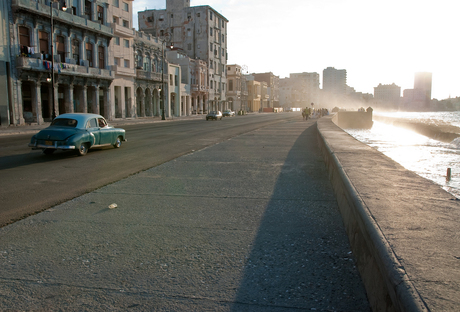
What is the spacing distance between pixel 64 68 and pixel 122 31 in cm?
1258

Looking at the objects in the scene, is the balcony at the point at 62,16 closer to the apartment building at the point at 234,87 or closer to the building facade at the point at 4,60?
the building facade at the point at 4,60

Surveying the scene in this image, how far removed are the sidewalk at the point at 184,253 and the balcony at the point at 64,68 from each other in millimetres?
28281

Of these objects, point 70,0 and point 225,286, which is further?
point 70,0

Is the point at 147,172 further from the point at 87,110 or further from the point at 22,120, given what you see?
the point at 87,110

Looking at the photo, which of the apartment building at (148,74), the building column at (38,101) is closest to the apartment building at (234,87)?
the apartment building at (148,74)

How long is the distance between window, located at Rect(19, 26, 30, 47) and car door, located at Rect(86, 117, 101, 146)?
2338cm

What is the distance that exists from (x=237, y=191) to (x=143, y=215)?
87.1 inches

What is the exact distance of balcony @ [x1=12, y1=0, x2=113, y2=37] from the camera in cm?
3018

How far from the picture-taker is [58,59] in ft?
113

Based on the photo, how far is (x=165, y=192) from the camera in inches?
277

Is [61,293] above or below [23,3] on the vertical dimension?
below

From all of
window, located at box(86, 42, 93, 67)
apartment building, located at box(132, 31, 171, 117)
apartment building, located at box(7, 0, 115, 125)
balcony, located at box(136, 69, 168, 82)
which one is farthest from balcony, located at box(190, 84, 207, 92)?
window, located at box(86, 42, 93, 67)

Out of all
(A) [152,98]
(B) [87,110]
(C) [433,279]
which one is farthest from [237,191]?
(A) [152,98]

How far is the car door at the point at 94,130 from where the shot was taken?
43.1ft
